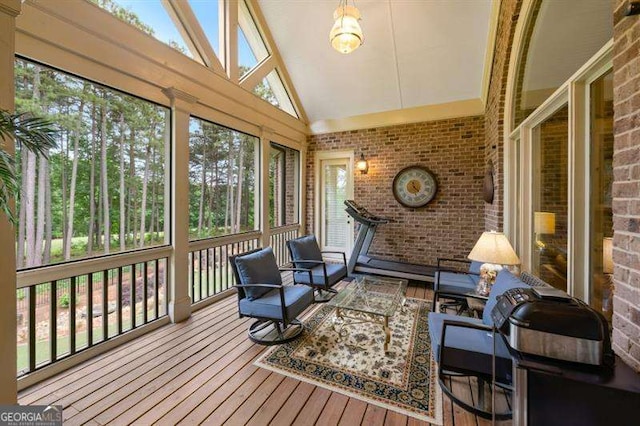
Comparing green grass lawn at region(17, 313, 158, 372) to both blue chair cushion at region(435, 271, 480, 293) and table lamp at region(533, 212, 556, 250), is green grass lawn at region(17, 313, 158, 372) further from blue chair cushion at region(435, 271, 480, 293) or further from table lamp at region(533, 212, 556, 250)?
table lamp at region(533, 212, 556, 250)

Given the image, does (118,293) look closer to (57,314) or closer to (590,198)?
(57,314)

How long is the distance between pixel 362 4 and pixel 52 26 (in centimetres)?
345

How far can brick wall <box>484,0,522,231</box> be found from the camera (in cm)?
296

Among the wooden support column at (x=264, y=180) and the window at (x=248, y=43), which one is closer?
the window at (x=248, y=43)

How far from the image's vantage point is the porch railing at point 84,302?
2094 mm

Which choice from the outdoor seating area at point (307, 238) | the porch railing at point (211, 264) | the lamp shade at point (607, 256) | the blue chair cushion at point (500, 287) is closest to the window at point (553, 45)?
the outdoor seating area at point (307, 238)

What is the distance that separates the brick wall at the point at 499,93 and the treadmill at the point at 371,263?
1.34m

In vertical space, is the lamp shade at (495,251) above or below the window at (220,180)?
below

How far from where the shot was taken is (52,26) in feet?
6.84

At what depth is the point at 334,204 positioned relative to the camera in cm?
590

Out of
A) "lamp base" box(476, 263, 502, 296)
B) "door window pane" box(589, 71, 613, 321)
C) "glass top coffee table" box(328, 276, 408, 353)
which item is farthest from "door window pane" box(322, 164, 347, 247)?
"door window pane" box(589, 71, 613, 321)

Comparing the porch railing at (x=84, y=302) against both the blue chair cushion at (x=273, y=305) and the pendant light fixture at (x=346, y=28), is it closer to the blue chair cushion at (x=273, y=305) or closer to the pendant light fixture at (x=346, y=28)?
the blue chair cushion at (x=273, y=305)

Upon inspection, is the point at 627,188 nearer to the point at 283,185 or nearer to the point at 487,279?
the point at 487,279

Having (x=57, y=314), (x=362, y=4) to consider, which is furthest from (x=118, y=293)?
(x=362, y=4)
